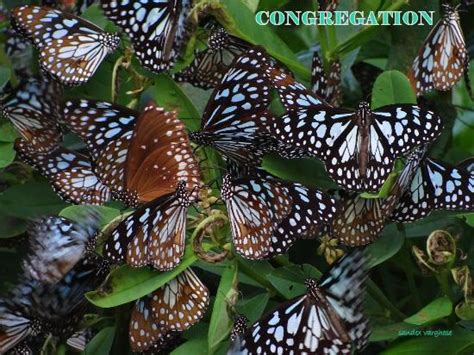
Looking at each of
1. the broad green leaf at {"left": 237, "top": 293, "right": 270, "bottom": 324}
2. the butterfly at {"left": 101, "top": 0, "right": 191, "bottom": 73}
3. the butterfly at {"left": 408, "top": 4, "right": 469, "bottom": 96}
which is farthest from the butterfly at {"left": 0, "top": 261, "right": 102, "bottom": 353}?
the butterfly at {"left": 408, "top": 4, "right": 469, "bottom": 96}

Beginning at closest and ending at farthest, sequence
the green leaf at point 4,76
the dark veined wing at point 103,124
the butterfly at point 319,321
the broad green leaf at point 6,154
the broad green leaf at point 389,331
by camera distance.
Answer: the butterfly at point 319,321
the broad green leaf at point 389,331
the dark veined wing at point 103,124
the broad green leaf at point 6,154
the green leaf at point 4,76

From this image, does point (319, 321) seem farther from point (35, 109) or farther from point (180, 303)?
point (35, 109)

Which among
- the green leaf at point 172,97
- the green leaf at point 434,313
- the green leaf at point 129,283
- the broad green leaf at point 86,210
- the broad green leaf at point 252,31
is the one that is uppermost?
the broad green leaf at point 252,31

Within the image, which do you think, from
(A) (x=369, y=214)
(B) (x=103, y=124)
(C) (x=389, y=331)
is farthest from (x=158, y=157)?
(C) (x=389, y=331)

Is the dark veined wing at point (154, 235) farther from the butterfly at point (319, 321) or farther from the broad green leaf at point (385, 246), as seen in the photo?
the broad green leaf at point (385, 246)

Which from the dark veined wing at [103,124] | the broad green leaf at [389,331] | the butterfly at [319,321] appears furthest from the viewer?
Answer: the dark veined wing at [103,124]

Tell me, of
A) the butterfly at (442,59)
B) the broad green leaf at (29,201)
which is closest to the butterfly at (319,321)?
the butterfly at (442,59)
